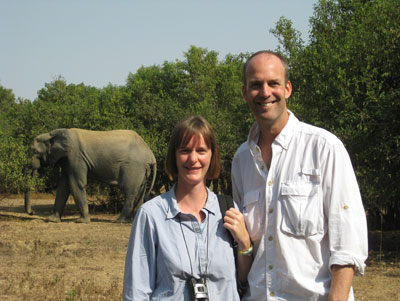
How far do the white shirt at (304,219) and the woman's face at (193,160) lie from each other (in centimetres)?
33

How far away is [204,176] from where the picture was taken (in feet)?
10.2

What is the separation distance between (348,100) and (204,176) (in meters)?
8.71

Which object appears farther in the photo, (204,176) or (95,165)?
(95,165)

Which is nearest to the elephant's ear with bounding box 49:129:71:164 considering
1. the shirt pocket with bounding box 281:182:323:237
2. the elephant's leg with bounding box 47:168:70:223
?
the elephant's leg with bounding box 47:168:70:223

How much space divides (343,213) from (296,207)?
23 cm

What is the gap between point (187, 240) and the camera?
2891 millimetres

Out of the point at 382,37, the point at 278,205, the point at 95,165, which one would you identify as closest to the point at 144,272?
the point at 278,205

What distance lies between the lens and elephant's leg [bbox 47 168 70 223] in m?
17.5

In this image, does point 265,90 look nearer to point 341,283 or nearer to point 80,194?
point 341,283

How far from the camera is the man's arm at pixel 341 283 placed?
2654 millimetres

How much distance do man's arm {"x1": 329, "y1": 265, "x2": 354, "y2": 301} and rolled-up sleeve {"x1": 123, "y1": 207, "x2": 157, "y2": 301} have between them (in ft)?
2.89

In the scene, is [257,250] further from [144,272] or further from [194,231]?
[144,272]

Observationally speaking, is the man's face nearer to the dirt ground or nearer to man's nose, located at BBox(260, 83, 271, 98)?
man's nose, located at BBox(260, 83, 271, 98)

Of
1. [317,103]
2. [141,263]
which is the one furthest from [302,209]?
[317,103]
